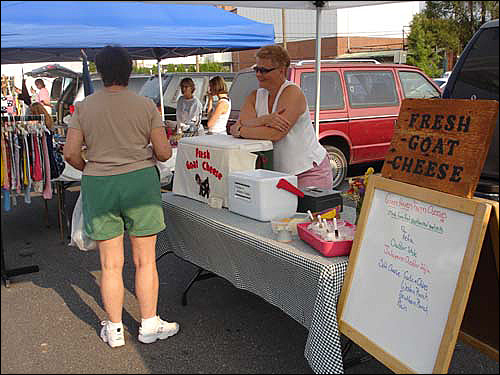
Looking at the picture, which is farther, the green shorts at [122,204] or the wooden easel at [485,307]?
the green shorts at [122,204]

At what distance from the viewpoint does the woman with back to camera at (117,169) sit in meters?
2.49

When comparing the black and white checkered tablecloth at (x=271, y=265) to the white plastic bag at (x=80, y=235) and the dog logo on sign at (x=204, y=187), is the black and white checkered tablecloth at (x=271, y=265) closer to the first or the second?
the dog logo on sign at (x=204, y=187)

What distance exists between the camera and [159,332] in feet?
9.98

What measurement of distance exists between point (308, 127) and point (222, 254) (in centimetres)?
97

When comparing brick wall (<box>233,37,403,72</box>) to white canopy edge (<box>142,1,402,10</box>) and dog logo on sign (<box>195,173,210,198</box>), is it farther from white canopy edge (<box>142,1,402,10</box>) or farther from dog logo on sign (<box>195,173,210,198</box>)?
white canopy edge (<box>142,1,402,10</box>)

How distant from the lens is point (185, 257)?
3.52 metres

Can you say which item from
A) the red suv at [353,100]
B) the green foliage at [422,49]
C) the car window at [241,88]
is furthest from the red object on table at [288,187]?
the green foliage at [422,49]

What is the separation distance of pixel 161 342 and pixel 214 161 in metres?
1.16

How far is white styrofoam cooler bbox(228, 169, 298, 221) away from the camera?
9.05 ft

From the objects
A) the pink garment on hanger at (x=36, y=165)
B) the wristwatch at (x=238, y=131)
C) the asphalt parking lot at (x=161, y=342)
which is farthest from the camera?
the pink garment on hanger at (x=36, y=165)

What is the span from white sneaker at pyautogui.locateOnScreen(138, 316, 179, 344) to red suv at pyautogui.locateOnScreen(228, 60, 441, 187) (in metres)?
4.39

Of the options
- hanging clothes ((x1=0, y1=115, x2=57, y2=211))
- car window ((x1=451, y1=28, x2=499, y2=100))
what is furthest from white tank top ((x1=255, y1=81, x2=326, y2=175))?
hanging clothes ((x1=0, y1=115, x2=57, y2=211))

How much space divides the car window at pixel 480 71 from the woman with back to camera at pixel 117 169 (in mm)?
1819

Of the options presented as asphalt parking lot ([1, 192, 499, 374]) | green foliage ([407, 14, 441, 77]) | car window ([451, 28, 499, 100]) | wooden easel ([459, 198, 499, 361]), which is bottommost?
asphalt parking lot ([1, 192, 499, 374])
